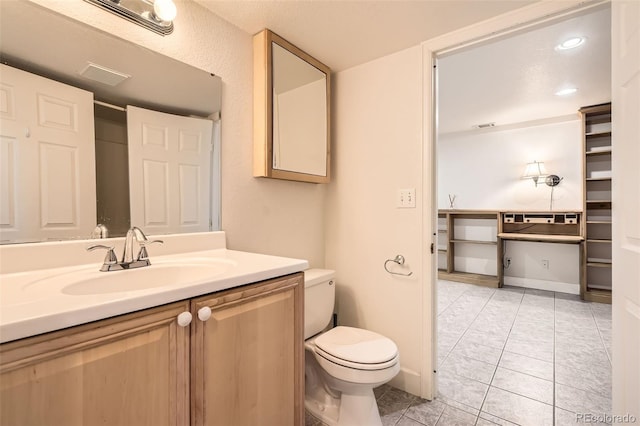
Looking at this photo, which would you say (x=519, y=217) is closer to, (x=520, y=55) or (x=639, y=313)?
(x=520, y=55)

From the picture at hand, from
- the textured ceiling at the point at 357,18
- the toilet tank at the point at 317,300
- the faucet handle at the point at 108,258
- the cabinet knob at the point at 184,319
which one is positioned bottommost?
the toilet tank at the point at 317,300

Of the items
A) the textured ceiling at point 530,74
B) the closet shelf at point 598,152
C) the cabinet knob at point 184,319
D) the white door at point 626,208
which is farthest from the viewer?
the closet shelf at point 598,152

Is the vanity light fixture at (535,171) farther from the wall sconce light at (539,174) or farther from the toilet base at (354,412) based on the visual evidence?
the toilet base at (354,412)

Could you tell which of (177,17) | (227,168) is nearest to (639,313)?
(227,168)

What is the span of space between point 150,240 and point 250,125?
2.63 feet

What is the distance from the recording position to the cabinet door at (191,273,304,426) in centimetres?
79

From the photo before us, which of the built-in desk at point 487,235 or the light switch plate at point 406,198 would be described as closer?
the light switch plate at point 406,198

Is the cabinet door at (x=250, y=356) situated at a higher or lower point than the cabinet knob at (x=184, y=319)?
lower

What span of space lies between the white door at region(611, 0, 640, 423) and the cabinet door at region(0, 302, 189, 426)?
1.36 m

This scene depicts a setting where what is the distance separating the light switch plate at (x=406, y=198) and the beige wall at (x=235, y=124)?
0.63 metres

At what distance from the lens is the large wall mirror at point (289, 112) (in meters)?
1.58

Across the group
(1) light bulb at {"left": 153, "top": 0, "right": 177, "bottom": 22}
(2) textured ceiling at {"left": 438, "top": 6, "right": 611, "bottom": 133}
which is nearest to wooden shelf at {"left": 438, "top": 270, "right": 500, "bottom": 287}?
(2) textured ceiling at {"left": 438, "top": 6, "right": 611, "bottom": 133}

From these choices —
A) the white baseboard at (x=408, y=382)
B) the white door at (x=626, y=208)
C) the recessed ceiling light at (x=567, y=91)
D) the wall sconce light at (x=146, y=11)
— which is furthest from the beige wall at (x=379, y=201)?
the recessed ceiling light at (x=567, y=91)

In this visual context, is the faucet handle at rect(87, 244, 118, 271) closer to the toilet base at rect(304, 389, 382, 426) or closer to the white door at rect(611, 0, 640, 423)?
the toilet base at rect(304, 389, 382, 426)
